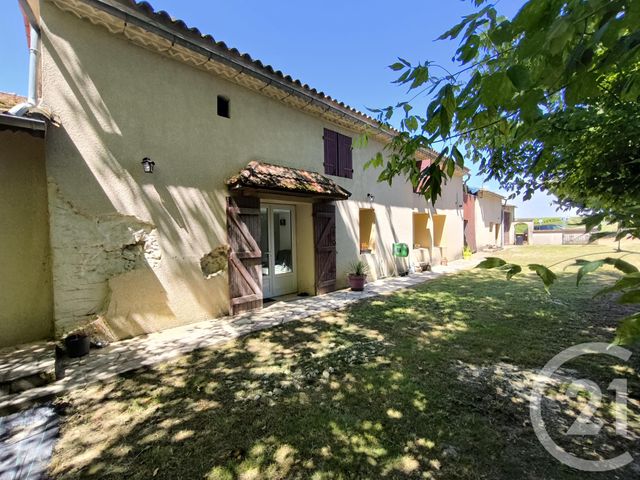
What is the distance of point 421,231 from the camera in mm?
13688

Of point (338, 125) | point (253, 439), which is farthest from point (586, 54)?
point (338, 125)

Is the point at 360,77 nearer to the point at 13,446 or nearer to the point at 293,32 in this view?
the point at 293,32

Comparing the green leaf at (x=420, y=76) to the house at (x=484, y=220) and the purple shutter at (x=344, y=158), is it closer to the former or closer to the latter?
the purple shutter at (x=344, y=158)

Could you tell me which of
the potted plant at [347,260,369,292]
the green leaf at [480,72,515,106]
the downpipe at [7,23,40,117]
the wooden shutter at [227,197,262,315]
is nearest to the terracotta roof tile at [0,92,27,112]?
the downpipe at [7,23,40,117]

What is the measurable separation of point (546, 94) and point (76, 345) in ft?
19.2

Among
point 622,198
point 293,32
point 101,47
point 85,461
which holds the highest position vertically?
point 293,32

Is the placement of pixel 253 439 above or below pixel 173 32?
below

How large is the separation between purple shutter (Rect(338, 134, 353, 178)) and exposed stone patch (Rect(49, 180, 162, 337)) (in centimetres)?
579

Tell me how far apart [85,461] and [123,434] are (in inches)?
12.8

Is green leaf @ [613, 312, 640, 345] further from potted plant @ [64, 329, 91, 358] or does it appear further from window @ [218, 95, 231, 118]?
window @ [218, 95, 231, 118]

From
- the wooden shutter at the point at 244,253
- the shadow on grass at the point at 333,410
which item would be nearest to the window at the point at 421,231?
the shadow on grass at the point at 333,410

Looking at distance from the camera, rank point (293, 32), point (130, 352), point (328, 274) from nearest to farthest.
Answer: point (130, 352) < point (293, 32) < point (328, 274)

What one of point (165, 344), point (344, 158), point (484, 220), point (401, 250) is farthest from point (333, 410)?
point (484, 220)

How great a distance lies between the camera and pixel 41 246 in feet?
15.2
